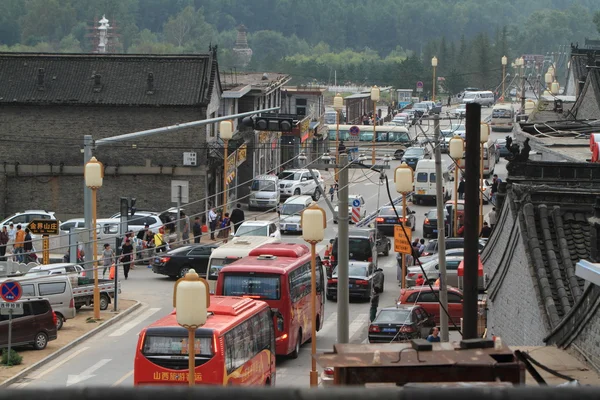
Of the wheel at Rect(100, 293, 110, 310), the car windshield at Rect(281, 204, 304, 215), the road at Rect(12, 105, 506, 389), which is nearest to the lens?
the road at Rect(12, 105, 506, 389)

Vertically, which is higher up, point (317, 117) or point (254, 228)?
point (317, 117)

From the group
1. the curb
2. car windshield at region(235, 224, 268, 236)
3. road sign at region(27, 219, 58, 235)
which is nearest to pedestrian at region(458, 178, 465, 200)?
car windshield at region(235, 224, 268, 236)

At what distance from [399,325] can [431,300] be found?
12.0 ft

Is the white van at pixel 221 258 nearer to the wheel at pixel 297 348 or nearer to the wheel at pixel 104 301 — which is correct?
the wheel at pixel 104 301

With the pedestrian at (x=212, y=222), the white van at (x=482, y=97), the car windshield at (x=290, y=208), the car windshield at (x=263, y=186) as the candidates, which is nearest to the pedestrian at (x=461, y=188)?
the car windshield at (x=290, y=208)

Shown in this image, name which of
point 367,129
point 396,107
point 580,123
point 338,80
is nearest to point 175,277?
point 580,123

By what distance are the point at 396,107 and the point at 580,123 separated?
7931 centimetres

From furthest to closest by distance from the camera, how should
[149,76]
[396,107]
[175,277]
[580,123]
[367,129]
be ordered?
1. [396,107]
2. [367,129]
3. [149,76]
4. [175,277]
5. [580,123]

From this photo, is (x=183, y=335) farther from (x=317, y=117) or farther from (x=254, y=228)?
(x=317, y=117)

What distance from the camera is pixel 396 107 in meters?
113

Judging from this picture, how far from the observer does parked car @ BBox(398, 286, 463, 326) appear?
31092mm

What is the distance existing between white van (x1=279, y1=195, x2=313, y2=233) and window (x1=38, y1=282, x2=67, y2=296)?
18.0 metres

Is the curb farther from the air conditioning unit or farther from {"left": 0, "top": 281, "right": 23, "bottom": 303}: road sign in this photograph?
the air conditioning unit

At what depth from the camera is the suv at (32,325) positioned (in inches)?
1062
